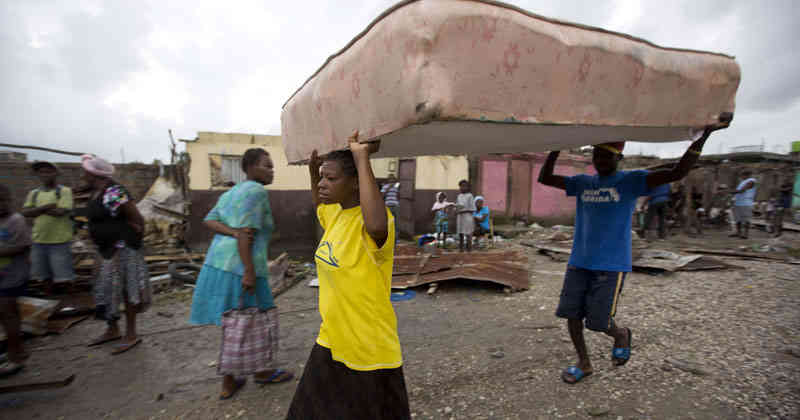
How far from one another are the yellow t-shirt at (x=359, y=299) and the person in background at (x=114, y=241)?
9.36ft

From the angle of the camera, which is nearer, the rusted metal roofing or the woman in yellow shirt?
the woman in yellow shirt

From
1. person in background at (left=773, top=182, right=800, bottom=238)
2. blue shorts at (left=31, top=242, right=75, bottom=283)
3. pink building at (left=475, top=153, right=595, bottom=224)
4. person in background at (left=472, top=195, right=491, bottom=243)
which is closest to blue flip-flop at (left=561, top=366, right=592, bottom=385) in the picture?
person in background at (left=472, top=195, right=491, bottom=243)

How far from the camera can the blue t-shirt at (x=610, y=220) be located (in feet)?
7.16

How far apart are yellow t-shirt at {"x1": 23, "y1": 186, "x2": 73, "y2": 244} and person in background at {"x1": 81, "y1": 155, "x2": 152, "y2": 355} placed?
5.23 feet

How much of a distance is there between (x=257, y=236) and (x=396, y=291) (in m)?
2.92

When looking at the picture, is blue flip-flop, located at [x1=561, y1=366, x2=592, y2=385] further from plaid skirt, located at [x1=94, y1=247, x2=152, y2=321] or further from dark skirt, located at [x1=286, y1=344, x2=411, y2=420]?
plaid skirt, located at [x1=94, y1=247, x2=152, y2=321]

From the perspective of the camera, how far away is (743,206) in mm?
8352

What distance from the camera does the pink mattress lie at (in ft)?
3.02

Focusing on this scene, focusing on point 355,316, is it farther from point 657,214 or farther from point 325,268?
point 657,214

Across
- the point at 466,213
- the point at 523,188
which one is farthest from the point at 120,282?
the point at 523,188

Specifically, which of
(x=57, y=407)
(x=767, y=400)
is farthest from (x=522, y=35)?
(x=57, y=407)

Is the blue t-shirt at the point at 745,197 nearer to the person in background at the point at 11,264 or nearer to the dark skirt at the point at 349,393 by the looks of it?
the dark skirt at the point at 349,393

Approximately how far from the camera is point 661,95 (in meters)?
1.36

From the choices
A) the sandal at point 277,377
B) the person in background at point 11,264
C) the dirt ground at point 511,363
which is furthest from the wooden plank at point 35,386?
the sandal at point 277,377
